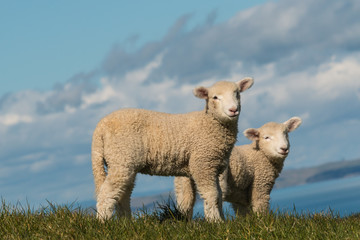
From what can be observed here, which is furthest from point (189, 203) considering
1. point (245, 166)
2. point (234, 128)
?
point (234, 128)

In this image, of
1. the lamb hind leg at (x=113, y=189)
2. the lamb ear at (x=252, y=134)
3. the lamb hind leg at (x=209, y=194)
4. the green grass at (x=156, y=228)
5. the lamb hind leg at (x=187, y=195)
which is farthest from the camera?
the lamb ear at (x=252, y=134)

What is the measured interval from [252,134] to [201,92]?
2.16 meters

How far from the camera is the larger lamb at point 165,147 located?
8.10 metres

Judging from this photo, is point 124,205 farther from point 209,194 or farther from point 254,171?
point 254,171

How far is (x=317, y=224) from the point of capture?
7.30 m

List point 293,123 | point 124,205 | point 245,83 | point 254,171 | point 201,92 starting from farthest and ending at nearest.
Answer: point 293,123 → point 254,171 → point 245,83 → point 201,92 → point 124,205

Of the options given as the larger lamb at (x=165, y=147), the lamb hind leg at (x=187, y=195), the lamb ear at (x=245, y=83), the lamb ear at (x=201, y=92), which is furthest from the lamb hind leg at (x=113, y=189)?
the lamb ear at (x=245, y=83)

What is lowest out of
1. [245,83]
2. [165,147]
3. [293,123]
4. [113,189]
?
→ [113,189]

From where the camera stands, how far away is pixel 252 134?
1038 cm

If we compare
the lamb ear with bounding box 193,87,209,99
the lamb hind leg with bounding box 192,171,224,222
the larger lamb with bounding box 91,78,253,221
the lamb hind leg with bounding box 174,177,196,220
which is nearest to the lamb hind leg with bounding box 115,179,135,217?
the larger lamb with bounding box 91,78,253,221

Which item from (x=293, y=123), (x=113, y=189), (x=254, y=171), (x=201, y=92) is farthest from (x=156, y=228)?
(x=293, y=123)

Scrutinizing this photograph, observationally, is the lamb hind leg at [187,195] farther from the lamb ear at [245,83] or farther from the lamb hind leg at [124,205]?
the lamb ear at [245,83]

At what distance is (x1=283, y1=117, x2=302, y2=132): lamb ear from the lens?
34.2ft

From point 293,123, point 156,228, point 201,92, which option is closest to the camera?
point 156,228
